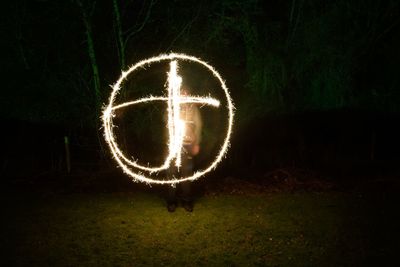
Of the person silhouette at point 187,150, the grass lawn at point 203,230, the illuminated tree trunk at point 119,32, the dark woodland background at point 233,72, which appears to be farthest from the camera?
the dark woodland background at point 233,72

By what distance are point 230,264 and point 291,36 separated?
30.7 feet

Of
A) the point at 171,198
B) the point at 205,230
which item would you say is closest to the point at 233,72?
the point at 171,198

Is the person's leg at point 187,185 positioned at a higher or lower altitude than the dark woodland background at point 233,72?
lower

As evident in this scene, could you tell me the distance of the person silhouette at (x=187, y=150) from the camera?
24.6 feet

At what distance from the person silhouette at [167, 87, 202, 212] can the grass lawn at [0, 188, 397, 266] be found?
23 cm

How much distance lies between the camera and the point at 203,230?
663 cm

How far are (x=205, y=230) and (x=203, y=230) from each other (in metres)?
0.03

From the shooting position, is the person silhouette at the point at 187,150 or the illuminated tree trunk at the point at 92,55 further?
the illuminated tree trunk at the point at 92,55

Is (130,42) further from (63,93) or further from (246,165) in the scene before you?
(246,165)

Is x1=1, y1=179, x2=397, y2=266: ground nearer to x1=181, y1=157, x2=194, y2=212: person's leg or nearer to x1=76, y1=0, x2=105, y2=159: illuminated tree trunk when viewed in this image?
x1=181, y1=157, x2=194, y2=212: person's leg

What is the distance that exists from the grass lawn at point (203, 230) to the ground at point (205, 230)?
14 mm

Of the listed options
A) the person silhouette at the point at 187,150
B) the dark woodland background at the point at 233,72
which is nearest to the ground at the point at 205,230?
the person silhouette at the point at 187,150

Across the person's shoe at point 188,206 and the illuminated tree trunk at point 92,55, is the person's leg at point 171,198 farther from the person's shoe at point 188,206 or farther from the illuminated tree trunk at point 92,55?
the illuminated tree trunk at point 92,55

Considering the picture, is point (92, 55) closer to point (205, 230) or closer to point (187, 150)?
point (187, 150)
